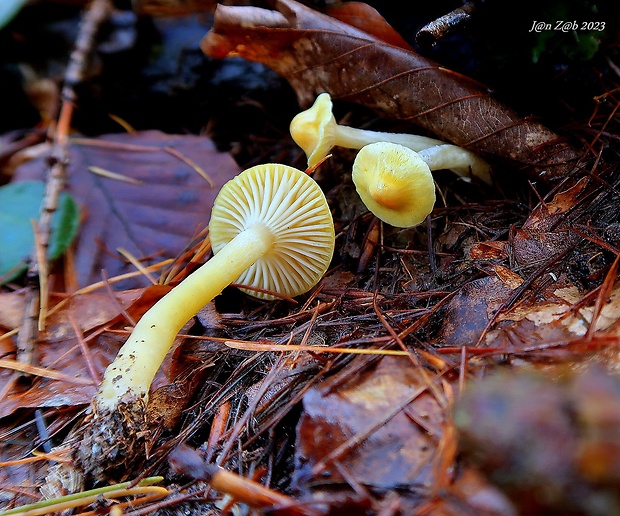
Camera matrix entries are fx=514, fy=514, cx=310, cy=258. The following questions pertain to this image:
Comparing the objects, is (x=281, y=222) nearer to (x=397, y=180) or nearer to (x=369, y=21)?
(x=397, y=180)

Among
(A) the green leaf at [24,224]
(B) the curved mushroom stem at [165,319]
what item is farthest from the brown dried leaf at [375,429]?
(A) the green leaf at [24,224]

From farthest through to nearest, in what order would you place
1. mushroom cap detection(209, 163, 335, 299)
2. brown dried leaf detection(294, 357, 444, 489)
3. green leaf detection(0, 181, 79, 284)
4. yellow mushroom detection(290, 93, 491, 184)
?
green leaf detection(0, 181, 79, 284)
yellow mushroom detection(290, 93, 491, 184)
mushroom cap detection(209, 163, 335, 299)
brown dried leaf detection(294, 357, 444, 489)

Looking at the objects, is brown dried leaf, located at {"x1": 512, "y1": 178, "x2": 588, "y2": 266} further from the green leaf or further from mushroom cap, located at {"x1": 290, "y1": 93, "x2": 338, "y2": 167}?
the green leaf

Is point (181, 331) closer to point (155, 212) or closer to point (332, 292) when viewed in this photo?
point (332, 292)

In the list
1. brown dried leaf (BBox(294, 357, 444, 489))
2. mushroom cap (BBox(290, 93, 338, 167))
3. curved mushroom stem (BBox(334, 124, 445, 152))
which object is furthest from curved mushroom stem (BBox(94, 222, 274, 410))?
brown dried leaf (BBox(294, 357, 444, 489))

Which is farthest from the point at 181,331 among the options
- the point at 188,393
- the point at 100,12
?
the point at 100,12

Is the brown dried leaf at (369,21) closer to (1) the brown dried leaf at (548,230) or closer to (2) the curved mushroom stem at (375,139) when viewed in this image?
(2) the curved mushroom stem at (375,139)

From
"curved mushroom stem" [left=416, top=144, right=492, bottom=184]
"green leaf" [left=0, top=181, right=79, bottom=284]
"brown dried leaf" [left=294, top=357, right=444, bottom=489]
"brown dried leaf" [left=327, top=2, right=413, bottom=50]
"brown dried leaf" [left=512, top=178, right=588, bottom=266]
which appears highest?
"brown dried leaf" [left=327, top=2, right=413, bottom=50]
